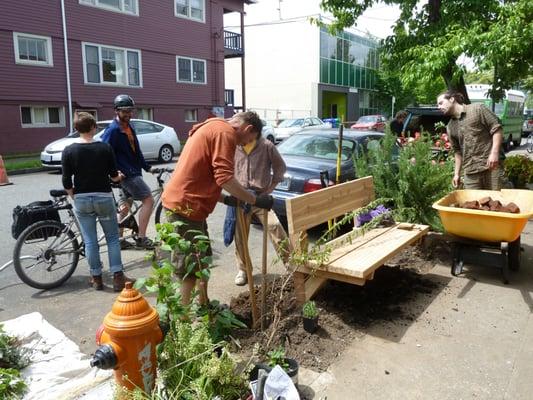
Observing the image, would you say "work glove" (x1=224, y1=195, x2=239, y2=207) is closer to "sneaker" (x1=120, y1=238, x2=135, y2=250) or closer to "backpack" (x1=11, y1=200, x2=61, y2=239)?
"backpack" (x1=11, y1=200, x2=61, y2=239)

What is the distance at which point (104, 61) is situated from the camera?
2027cm

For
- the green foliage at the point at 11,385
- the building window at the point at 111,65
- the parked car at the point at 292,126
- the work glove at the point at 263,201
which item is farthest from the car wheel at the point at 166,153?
the green foliage at the point at 11,385

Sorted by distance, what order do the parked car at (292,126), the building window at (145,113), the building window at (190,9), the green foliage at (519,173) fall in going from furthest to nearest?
the parked car at (292,126) < the building window at (190,9) < the building window at (145,113) < the green foliage at (519,173)

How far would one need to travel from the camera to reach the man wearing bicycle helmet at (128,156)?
5504 millimetres

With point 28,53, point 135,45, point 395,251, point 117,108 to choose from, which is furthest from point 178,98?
point 395,251

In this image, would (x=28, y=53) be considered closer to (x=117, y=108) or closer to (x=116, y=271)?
(x=117, y=108)

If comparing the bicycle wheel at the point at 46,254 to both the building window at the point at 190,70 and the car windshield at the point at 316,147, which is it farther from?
the building window at the point at 190,70

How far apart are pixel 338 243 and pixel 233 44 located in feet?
82.1

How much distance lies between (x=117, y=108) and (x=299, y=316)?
3.34 meters

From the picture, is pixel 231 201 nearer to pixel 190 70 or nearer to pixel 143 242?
pixel 143 242

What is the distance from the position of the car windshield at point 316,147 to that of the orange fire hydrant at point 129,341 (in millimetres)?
4851

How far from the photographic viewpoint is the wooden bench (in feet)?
12.3

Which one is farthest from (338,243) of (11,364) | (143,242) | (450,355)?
(11,364)

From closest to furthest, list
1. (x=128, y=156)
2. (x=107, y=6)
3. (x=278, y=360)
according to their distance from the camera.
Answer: (x=278, y=360), (x=128, y=156), (x=107, y=6)
